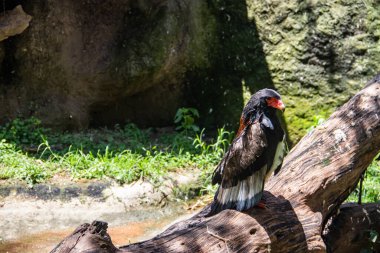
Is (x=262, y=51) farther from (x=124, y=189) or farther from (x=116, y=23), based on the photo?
(x=124, y=189)

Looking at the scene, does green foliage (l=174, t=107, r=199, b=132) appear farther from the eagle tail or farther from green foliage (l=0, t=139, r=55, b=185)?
the eagle tail

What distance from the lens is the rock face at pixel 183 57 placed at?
7.36 m

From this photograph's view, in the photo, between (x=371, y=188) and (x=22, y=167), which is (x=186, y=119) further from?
(x=371, y=188)

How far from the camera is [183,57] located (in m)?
8.08

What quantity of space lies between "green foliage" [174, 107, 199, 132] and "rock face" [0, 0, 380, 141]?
0.18 m

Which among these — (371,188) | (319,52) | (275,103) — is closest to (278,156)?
Answer: (275,103)

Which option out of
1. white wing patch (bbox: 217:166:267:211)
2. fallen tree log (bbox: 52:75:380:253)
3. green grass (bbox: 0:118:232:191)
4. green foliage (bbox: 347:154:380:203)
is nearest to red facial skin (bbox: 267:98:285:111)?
white wing patch (bbox: 217:166:267:211)

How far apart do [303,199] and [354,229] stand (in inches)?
27.9

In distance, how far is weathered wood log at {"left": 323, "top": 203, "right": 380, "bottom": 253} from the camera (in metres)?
4.41

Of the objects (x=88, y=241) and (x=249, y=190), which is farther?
(x=249, y=190)

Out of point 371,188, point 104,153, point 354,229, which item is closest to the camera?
point 354,229

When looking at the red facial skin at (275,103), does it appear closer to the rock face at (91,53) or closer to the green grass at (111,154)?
the green grass at (111,154)

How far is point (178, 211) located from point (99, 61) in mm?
2450

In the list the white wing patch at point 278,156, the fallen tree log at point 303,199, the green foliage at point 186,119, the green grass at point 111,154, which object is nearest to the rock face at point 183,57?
the green foliage at point 186,119
